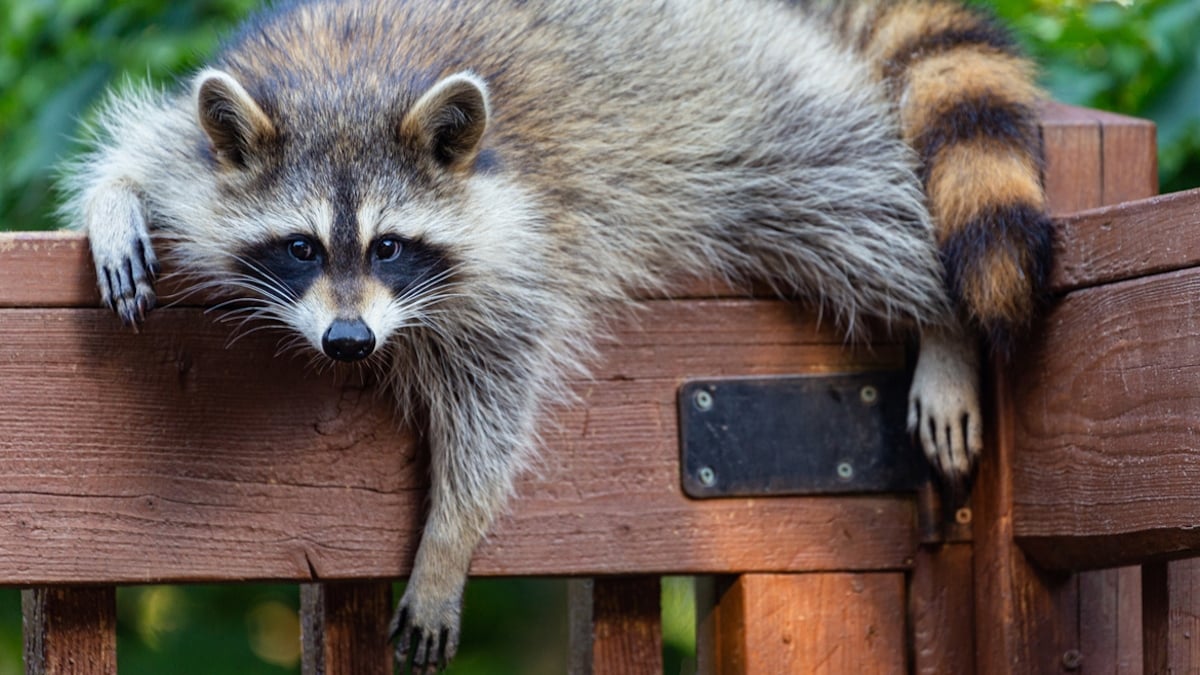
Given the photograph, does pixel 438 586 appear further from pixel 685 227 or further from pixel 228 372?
pixel 685 227

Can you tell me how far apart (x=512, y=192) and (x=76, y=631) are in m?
0.99

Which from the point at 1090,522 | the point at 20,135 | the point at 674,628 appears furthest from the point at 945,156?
the point at 20,135


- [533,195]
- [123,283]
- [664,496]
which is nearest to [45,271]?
[123,283]

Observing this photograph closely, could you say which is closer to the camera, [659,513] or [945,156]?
[659,513]

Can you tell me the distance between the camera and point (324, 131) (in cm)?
231


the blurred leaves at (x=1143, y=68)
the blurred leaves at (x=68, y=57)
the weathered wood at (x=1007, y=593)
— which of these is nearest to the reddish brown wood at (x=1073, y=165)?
the weathered wood at (x=1007, y=593)

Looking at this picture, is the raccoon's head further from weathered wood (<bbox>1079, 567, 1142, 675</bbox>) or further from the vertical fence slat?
weathered wood (<bbox>1079, 567, 1142, 675</bbox>)

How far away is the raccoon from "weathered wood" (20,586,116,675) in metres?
0.45

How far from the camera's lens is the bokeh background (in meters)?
3.22

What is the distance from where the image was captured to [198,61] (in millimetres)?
2822

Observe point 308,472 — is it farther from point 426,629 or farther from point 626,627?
point 626,627

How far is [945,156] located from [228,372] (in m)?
1.27

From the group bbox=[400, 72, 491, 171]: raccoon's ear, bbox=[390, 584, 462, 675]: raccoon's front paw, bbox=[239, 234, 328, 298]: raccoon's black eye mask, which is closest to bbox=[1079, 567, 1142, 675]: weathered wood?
bbox=[390, 584, 462, 675]: raccoon's front paw

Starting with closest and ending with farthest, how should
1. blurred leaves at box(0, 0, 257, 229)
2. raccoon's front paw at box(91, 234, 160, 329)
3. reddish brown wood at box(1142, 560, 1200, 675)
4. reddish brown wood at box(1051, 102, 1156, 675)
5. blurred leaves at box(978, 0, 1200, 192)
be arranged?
reddish brown wood at box(1142, 560, 1200, 675) → raccoon's front paw at box(91, 234, 160, 329) → reddish brown wood at box(1051, 102, 1156, 675) → blurred leaves at box(978, 0, 1200, 192) → blurred leaves at box(0, 0, 257, 229)
